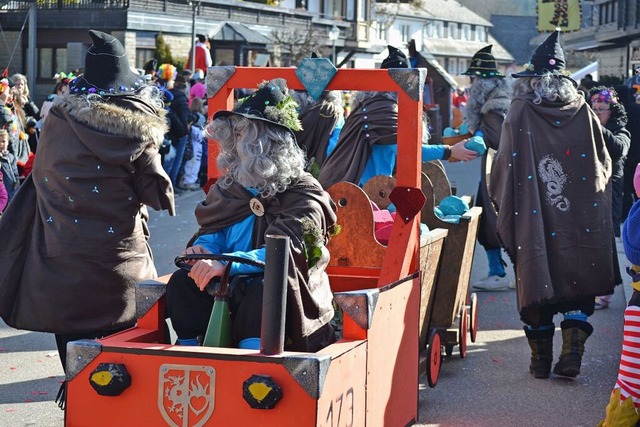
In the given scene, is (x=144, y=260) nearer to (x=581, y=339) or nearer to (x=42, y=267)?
(x=42, y=267)

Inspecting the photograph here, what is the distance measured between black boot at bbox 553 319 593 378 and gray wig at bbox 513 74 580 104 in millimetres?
1347

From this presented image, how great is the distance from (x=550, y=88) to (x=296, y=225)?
2.83 meters

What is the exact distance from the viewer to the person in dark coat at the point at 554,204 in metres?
6.73

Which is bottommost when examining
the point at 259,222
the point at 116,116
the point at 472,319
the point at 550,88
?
the point at 472,319

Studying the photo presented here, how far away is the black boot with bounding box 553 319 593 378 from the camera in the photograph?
267 inches

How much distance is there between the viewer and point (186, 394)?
4035 mm

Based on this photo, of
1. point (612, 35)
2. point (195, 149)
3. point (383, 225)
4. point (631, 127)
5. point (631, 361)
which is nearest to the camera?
point (631, 361)

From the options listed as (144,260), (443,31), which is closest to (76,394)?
(144,260)

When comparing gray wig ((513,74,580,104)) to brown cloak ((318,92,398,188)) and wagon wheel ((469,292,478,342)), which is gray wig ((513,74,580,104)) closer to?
brown cloak ((318,92,398,188))

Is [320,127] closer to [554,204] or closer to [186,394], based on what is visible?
[554,204]

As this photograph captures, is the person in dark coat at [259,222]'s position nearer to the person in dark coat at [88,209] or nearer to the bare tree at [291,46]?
the person in dark coat at [88,209]

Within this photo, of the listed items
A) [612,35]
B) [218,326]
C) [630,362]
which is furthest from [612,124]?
[612,35]

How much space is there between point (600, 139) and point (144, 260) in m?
2.97

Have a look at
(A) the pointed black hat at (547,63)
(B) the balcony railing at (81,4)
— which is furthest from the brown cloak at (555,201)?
(B) the balcony railing at (81,4)
